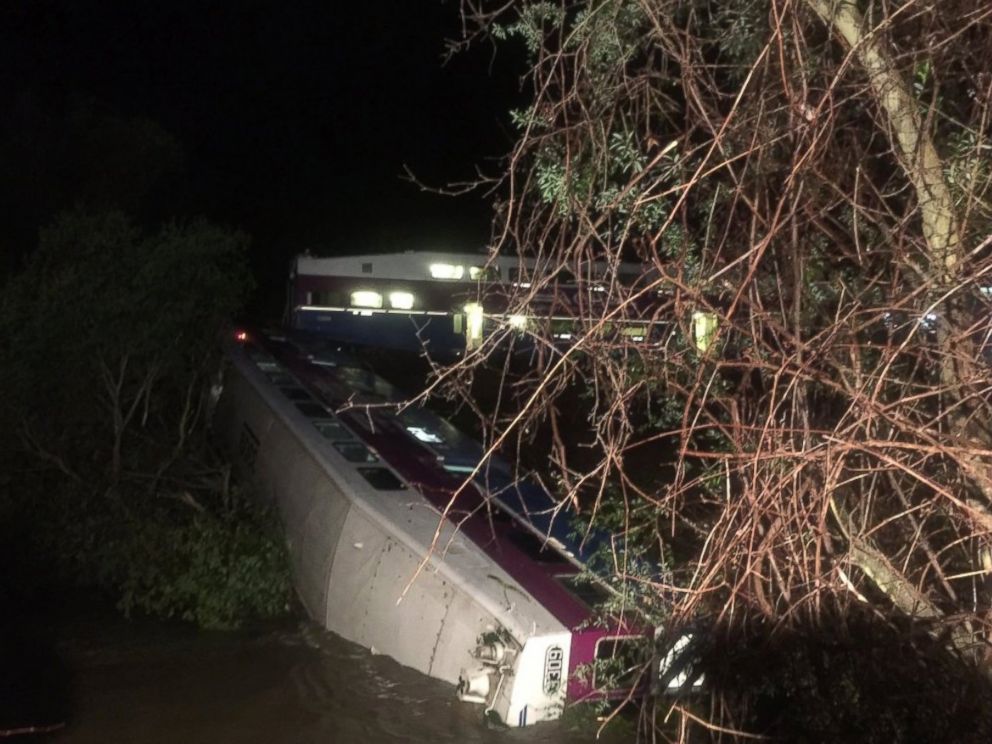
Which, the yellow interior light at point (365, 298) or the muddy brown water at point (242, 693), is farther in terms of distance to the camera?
the yellow interior light at point (365, 298)

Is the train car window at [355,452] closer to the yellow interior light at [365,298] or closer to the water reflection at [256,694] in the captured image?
the water reflection at [256,694]

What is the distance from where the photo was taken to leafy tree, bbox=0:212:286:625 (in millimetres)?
11531

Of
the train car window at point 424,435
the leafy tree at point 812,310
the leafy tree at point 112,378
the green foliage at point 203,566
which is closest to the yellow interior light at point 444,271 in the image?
the train car window at point 424,435

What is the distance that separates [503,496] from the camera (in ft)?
33.6

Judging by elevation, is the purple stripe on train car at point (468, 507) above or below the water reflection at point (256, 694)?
above

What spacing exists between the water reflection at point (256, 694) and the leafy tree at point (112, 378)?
169cm

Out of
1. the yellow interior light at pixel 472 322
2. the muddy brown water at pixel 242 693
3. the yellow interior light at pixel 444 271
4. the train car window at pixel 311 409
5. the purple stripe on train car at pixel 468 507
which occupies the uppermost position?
the yellow interior light at pixel 444 271

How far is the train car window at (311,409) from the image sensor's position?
12.1 m

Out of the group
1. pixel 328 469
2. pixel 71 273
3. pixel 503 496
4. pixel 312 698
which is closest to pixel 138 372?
pixel 71 273

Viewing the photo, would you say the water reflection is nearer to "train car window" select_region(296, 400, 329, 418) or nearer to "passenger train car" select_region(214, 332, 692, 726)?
"passenger train car" select_region(214, 332, 692, 726)

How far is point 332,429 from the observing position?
11461mm

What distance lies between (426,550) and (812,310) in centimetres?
346

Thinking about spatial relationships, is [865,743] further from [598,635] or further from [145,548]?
[145,548]

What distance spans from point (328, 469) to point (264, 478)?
2024 mm
